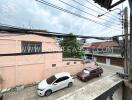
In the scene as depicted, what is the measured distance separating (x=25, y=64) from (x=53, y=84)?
327 centimetres

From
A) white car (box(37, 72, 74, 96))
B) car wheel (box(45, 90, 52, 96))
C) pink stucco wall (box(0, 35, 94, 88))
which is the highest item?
pink stucco wall (box(0, 35, 94, 88))

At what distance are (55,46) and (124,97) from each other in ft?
40.7

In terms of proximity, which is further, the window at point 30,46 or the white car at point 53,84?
Answer: the window at point 30,46

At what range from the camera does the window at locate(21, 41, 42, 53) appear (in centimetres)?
1193

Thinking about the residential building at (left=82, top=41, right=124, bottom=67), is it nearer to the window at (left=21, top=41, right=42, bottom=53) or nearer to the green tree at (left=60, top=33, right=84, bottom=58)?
the green tree at (left=60, top=33, right=84, bottom=58)

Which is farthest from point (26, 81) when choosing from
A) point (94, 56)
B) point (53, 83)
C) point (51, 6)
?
point (94, 56)

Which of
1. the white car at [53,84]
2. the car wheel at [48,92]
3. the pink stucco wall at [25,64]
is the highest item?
the pink stucco wall at [25,64]

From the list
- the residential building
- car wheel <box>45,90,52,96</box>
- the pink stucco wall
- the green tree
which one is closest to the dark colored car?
the pink stucco wall

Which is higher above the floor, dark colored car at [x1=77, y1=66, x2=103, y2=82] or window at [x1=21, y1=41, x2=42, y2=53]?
window at [x1=21, y1=41, x2=42, y2=53]

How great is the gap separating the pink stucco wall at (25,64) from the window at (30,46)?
0.32 meters

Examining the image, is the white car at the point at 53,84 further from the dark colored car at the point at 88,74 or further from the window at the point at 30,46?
the window at the point at 30,46

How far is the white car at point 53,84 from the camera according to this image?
10212mm

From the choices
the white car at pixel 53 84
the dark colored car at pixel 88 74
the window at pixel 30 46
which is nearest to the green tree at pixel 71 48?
the dark colored car at pixel 88 74

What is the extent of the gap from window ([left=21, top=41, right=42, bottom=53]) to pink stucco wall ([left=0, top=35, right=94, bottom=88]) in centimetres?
32
